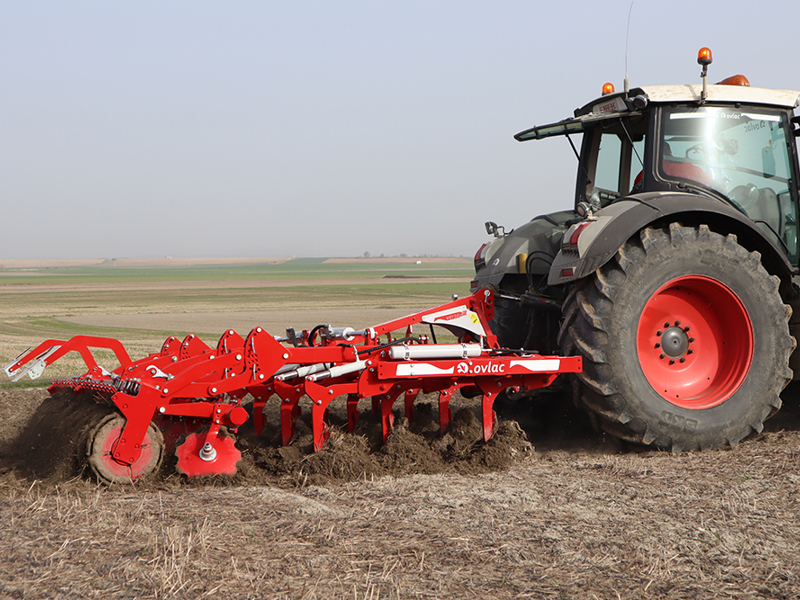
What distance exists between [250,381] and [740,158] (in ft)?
12.2

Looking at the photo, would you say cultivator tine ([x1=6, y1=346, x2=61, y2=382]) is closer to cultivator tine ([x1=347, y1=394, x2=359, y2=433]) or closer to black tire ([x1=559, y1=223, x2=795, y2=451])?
cultivator tine ([x1=347, y1=394, x2=359, y2=433])

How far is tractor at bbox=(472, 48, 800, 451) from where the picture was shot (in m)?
4.52

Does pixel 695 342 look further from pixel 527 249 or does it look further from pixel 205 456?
pixel 205 456

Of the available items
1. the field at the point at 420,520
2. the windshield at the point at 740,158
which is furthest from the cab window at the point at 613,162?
the field at the point at 420,520

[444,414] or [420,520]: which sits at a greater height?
[444,414]

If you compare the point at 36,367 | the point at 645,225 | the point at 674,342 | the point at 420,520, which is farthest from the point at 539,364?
the point at 36,367

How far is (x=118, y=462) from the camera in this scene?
160 inches

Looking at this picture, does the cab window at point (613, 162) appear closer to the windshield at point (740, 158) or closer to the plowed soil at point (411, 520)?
the windshield at point (740, 158)

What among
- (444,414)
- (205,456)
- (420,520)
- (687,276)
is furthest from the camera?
(444,414)

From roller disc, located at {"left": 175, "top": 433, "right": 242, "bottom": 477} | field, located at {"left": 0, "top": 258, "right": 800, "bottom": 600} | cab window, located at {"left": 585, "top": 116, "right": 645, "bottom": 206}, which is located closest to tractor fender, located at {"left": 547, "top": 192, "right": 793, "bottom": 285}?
cab window, located at {"left": 585, "top": 116, "right": 645, "bottom": 206}

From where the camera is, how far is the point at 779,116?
5.19 metres

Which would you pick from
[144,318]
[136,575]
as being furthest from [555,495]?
[144,318]

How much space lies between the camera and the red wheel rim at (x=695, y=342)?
4.79 metres

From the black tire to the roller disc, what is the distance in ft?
7.35
